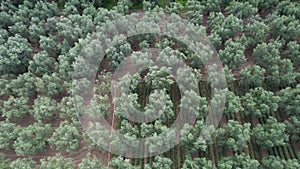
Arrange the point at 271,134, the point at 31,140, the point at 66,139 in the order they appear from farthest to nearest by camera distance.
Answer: the point at 31,140
the point at 66,139
the point at 271,134

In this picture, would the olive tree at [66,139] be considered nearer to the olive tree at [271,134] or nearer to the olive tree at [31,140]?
the olive tree at [31,140]

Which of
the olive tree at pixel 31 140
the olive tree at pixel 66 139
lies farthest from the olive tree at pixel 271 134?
the olive tree at pixel 31 140

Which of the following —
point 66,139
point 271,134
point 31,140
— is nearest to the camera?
point 271,134

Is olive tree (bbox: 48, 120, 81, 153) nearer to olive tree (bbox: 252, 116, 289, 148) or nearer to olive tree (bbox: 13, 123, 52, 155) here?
olive tree (bbox: 13, 123, 52, 155)

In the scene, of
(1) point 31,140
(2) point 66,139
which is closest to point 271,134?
(2) point 66,139

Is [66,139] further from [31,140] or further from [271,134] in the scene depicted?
[271,134]

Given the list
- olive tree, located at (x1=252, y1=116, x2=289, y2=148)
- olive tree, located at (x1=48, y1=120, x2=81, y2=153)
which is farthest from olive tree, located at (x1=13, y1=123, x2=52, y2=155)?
olive tree, located at (x1=252, y1=116, x2=289, y2=148)

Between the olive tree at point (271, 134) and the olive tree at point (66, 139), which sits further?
the olive tree at point (66, 139)

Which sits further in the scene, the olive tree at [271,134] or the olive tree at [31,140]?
the olive tree at [31,140]

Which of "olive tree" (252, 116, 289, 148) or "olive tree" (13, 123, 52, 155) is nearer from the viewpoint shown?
"olive tree" (252, 116, 289, 148)

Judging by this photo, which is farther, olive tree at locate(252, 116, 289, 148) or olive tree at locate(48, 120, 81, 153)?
olive tree at locate(48, 120, 81, 153)

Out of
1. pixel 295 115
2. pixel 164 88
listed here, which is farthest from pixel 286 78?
pixel 164 88
